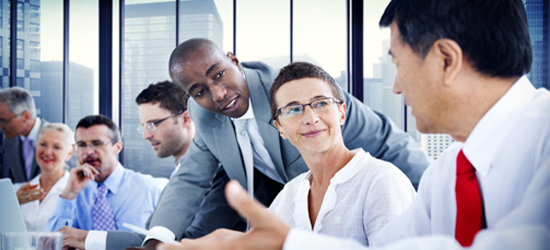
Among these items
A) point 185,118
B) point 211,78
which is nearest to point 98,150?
point 185,118

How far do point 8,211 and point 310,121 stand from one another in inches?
46.9

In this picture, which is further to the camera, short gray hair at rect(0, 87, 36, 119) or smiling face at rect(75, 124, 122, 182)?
short gray hair at rect(0, 87, 36, 119)

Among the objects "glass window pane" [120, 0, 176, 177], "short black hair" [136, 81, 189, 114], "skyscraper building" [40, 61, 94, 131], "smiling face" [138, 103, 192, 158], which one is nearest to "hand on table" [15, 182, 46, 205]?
"skyscraper building" [40, 61, 94, 131]

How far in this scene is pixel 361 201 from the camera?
45.0 inches

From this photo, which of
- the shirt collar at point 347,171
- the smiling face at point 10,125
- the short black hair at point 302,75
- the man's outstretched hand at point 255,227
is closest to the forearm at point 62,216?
the smiling face at point 10,125

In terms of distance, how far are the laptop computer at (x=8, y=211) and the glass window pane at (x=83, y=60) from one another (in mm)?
1978

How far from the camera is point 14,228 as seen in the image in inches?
50.3

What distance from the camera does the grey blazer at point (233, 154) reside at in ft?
6.59

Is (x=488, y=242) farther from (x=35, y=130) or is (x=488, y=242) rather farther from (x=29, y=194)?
(x=35, y=130)

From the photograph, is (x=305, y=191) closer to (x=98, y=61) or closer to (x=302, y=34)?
(x=302, y=34)

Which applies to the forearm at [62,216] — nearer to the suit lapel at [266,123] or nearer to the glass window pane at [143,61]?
the glass window pane at [143,61]

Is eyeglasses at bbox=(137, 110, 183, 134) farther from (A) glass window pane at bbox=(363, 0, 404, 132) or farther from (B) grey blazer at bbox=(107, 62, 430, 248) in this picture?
(A) glass window pane at bbox=(363, 0, 404, 132)

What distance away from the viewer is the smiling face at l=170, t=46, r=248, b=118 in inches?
82.7

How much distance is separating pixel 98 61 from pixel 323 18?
2086 millimetres
